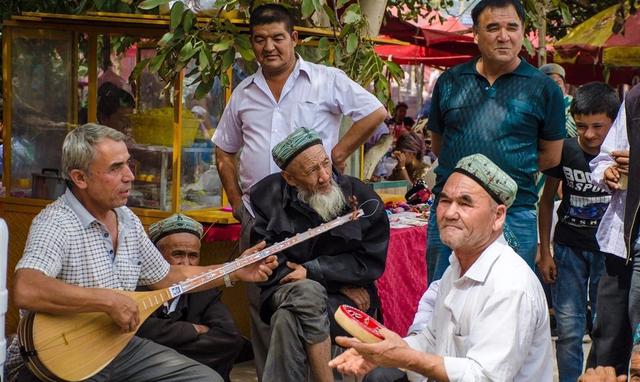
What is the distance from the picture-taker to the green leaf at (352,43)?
664 cm

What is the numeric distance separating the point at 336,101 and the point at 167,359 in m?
1.77

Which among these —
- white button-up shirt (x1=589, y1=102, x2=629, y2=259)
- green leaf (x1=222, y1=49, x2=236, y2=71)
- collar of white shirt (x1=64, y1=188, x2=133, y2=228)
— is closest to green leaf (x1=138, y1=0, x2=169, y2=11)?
green leaf (x1=222, y1=49, x2=236, y2=71)

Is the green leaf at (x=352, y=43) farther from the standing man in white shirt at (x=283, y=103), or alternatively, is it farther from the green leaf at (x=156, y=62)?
the green leaf at (x=156, y=62)

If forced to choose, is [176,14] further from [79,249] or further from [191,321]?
[79,249]

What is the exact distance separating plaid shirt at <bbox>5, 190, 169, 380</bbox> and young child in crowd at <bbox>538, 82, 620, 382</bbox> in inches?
89.6

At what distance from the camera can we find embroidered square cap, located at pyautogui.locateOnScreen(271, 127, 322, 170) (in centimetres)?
521

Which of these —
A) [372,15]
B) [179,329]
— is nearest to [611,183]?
[179,329]

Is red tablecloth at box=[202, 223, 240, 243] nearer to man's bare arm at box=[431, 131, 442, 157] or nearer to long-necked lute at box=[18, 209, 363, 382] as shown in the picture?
man's bare arm at box=[431, 131, 442, 157]

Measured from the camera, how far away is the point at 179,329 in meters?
5.23

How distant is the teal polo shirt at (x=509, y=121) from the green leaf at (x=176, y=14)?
64.5 inches

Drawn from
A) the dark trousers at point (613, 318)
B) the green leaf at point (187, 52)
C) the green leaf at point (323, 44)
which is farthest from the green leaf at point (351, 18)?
the dark trousers at point (613, 318)

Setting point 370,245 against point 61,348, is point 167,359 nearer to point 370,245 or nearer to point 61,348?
point 61,348

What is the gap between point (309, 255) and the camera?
209 inches

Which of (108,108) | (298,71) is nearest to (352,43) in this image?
(298,71)
